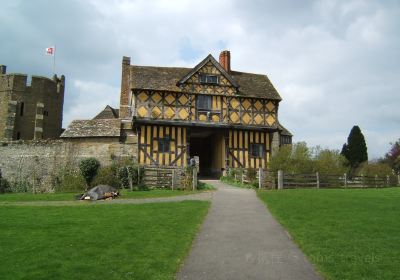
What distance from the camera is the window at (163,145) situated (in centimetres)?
2642

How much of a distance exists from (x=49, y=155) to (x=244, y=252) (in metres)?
23.0

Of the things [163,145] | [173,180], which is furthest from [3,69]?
[173,180]

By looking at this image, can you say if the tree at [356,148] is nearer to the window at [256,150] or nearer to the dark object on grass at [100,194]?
the window at [256,150]

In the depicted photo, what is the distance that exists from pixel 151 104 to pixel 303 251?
66.1 ft

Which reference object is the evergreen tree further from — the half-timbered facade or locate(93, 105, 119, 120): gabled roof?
locate(93, 105, 119, 120): gabled roof

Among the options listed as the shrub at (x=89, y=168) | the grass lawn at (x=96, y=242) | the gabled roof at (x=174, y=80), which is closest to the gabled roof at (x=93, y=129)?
the gabled roof at (x=174, y=80)

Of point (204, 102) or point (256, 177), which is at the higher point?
point (204, 102)

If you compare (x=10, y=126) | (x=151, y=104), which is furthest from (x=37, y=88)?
(x=151, y=104)

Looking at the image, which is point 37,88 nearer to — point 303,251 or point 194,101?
point 194,101

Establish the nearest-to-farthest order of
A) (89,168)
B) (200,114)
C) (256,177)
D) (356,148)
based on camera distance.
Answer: (89,168), (256,177), (200,114), (356,148)

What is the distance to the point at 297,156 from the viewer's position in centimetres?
2408

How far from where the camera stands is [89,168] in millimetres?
20484

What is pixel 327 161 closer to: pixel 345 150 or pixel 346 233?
pixel 346 233

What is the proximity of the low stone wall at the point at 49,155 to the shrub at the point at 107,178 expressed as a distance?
456 centimetres
